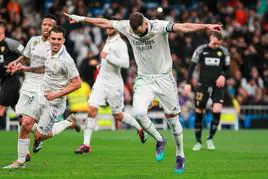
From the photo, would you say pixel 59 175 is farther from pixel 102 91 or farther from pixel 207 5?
pixel 207 5

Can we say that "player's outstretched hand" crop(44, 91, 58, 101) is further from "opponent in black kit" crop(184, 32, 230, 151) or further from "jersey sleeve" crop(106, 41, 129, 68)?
"opponent in black kit" crop(184, 32, 230, 151)

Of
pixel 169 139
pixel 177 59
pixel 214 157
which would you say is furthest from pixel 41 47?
pixel 177 59

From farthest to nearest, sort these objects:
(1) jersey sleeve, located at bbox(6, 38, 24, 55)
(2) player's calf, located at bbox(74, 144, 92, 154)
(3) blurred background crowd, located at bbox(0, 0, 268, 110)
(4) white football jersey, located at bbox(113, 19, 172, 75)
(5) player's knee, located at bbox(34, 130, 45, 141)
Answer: (3) blurred background crowd, located at bbox(0, 0, 268, 110), (1) jersey sleeve, located at bbox(6, 38, 24, 55), (2) player's calf, located at bbox(74, 144, 92, 154), (5) player's knee, located at bbox(34, 130, 45, 141), (4) white football jersey, located at bbox(113, 19, 172, 75)

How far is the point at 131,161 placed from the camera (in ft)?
54.3

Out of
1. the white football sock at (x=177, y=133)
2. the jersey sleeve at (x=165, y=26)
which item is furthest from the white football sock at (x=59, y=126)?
the jersey sleeve at (x=165, y=26)

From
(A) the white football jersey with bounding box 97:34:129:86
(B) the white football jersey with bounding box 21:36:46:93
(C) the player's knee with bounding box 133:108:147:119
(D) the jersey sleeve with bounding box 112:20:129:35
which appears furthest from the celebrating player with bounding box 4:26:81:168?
(A) the white football jersey with bounding box 97:34:129:86

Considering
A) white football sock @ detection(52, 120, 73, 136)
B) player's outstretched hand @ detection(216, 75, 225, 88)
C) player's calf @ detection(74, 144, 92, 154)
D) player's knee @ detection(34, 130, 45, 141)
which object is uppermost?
player's outstretched hand @ detection(216, 75, 225, 88)

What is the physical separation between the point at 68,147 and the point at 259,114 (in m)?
14.7

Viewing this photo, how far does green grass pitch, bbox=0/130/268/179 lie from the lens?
1385 centimetres

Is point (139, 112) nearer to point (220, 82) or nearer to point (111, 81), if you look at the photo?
point (111, 81)

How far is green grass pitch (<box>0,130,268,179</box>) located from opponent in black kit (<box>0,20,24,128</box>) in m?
1.12

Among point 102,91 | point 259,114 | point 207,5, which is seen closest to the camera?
point 102,91

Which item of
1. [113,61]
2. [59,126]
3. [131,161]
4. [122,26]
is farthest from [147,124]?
[113,61]

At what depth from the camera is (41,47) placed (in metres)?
17.5
